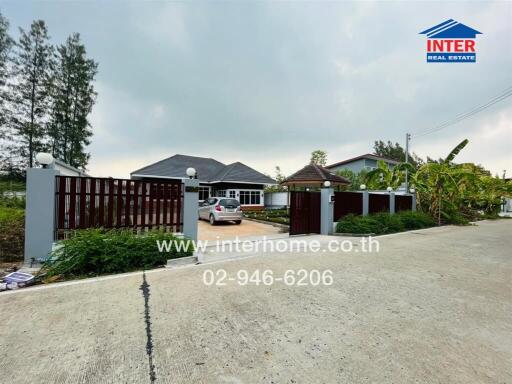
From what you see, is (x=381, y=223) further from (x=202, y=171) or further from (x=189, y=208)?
(x=202, y=171)

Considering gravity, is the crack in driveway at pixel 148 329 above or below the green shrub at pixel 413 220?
below

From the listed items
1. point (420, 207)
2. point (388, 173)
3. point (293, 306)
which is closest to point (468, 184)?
point (420, 207)

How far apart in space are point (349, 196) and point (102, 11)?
1283cm

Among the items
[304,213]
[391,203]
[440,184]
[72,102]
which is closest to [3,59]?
[72,102]

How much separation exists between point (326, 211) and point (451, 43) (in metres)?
9.13

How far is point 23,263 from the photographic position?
4.95 metres

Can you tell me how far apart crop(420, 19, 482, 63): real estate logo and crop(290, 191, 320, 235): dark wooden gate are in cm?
820

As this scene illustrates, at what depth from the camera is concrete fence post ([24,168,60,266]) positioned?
4832mm

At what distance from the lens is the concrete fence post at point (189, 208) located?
656 cm

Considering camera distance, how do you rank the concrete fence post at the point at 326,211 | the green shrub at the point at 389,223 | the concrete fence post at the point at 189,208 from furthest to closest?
1. the green shrub at the point at 389,223
2. the concrete fence post at the point at 326,211
3. the concrete fence post at the point at 189,208

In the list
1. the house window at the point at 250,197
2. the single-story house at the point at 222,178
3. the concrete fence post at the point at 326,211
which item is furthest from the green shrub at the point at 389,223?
the house window at the point at 250,197

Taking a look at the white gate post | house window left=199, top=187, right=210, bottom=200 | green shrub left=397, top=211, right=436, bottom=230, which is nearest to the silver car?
house window left=199, top=187, right=210, bottom=200

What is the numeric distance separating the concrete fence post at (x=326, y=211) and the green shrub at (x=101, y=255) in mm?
6915

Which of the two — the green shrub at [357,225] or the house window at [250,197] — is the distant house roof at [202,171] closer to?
the house window at [250,197]
